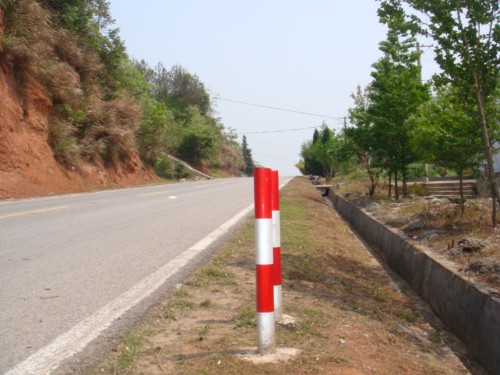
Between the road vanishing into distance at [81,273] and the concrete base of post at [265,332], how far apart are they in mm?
1047

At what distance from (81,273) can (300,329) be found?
2.84 metres

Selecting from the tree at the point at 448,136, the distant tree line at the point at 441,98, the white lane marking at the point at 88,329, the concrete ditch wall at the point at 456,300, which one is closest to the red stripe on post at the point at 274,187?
the white lane marking at the point at 88,329

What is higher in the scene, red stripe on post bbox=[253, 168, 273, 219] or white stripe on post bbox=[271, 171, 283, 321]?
red stripe on post bbox=[253, 168, 273, 219]

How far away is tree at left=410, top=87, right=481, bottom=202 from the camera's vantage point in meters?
9.48

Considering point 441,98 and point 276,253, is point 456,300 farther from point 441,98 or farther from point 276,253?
point 441,98

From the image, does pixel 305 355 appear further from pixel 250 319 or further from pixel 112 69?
pixel 112 69

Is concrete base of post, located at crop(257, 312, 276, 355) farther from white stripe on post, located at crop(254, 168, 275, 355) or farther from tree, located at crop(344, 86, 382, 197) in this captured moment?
tree, located at crop(344, 86, 382, 197)

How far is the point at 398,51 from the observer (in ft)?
51.8

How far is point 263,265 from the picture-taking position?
3404 mm

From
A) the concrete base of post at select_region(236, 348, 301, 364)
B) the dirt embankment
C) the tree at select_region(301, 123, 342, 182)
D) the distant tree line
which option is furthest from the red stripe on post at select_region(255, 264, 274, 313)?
the tree at select_region(301, 123, 342, 182)

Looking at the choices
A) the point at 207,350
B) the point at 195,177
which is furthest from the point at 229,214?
the point at 195,177

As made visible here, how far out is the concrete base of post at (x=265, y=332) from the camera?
3.39 metres

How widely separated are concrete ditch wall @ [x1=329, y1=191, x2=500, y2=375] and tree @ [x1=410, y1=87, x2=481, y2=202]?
6.67ft

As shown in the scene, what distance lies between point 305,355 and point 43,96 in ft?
75.1
